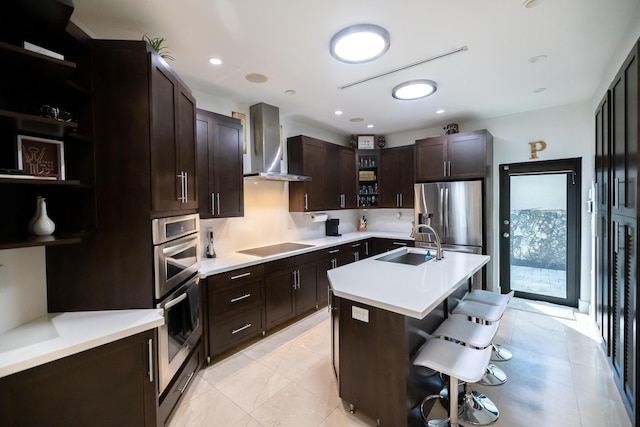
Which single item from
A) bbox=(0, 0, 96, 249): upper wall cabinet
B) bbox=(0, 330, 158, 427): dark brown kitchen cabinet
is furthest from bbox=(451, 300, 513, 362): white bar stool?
bbox=(0, 0, 96, 249): upper wall cabinet

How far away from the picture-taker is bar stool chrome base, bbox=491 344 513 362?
2.57 m

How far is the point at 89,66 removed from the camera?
5.40 feet

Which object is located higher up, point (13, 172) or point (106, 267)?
point (13, 172)

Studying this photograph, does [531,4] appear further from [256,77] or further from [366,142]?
[366,142]

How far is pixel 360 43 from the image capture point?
2141 mm

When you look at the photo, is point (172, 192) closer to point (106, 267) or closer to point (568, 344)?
point (106, 267)

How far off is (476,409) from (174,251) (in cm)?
247

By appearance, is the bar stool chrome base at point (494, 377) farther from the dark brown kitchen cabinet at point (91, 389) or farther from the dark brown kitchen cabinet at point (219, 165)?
the dark brown kitchen cabinet at point (219, 165)

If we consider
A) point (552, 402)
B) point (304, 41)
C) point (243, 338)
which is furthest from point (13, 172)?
point (552, 402)

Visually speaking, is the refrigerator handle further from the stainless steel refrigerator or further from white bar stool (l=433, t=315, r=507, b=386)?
white bar stool (l=433, t=315, r=507, b=386)

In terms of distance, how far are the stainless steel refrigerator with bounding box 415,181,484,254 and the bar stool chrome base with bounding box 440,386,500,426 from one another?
2293 mm

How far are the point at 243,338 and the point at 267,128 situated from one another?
8.39ft

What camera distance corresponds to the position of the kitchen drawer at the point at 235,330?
256cm

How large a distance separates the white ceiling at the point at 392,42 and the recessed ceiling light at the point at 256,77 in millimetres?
76
